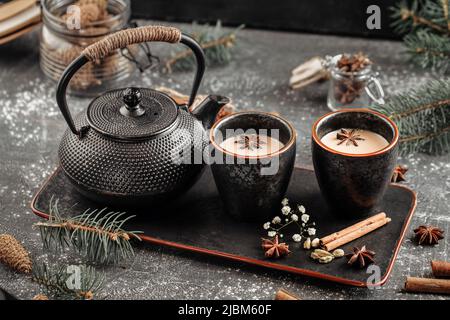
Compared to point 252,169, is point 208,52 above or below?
below

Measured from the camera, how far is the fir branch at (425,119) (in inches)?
52.4

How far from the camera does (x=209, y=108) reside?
1.22m

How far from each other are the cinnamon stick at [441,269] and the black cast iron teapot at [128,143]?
1.23 feet

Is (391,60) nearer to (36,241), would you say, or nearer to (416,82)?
(416,82)

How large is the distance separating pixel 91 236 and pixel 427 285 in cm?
49

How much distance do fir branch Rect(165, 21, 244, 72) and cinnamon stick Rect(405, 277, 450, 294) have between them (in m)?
0.73

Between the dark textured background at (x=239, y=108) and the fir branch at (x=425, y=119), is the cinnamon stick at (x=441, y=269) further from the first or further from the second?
the fir branch at (x=425, y=119)

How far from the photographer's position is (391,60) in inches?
64.1

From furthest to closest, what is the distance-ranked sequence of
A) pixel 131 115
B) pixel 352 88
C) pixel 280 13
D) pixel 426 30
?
pixel 280 13 < pixel 426 30 < pixel 352 88 < pixel 131 115

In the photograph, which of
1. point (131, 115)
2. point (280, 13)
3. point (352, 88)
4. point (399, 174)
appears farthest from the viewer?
point (280, 13)

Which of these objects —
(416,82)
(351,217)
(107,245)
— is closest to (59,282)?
(107,245)

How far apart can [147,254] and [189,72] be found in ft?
1.89

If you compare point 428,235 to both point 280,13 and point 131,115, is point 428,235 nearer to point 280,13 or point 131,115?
point 131,115

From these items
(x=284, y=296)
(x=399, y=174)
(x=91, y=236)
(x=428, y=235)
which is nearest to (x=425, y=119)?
(x=399, y=174)
